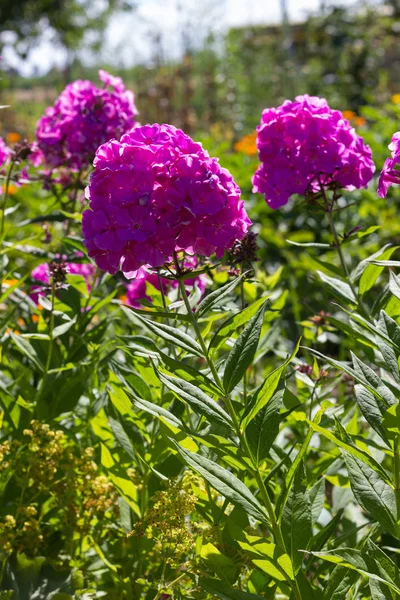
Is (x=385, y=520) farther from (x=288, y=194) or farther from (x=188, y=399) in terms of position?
(x=288, y=194)

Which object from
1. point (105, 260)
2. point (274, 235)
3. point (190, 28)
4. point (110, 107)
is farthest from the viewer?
point (190, 28)

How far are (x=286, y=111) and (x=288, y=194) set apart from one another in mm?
251

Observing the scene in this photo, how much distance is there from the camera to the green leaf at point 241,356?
62.9 inches

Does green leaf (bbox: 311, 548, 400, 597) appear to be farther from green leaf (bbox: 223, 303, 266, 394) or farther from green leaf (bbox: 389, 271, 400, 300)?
green leaf (bbox: 389, 271, 400, 300)

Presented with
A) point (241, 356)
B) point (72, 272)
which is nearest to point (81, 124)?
point (72, 272)

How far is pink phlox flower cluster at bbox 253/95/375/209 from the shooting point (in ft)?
7.48

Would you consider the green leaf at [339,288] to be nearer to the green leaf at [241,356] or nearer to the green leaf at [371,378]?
the green leaf at [371,378]

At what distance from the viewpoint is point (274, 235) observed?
5.16 metres

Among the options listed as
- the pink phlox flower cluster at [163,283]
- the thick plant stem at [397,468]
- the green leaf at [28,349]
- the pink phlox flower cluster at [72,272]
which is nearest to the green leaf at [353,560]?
the thick plant stem at [397,468]

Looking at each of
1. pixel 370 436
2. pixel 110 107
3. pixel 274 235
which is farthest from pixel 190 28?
pixel 370 436

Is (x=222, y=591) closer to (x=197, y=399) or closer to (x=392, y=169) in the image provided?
(x=197, y=399)

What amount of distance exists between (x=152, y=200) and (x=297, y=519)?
0.73 m

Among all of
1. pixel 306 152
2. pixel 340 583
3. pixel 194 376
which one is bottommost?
pixel 340 583

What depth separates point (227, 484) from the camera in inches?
60.5
